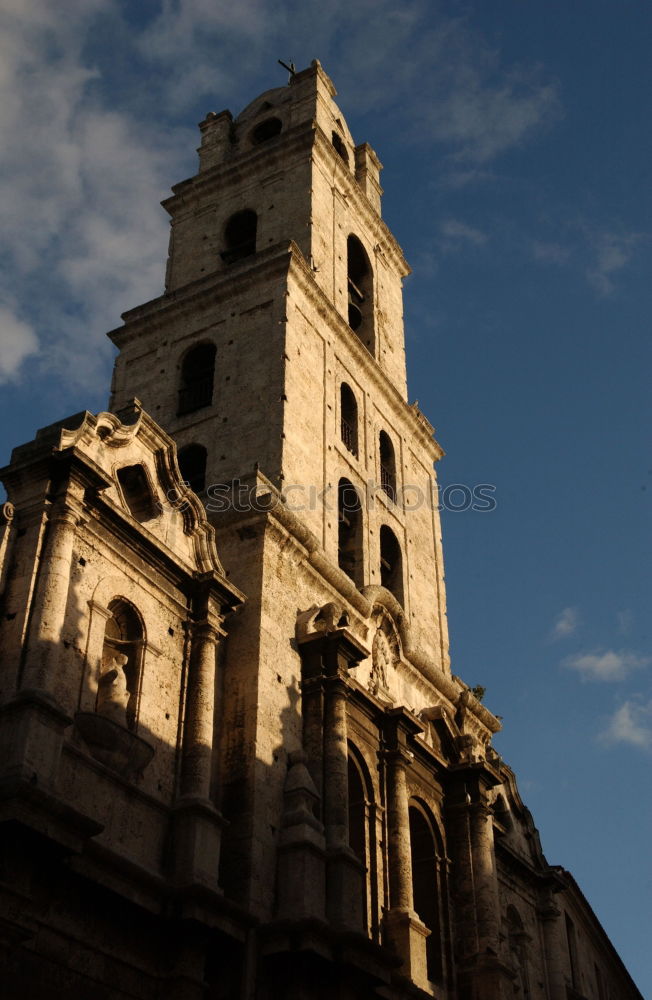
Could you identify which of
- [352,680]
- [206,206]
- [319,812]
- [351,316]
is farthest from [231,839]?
[206,206]

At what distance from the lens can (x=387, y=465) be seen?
30.6m

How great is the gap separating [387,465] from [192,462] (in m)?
5.79

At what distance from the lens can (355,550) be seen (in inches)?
1057

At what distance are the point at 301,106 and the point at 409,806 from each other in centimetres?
2069

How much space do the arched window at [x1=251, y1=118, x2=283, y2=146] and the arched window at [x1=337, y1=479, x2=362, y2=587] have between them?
13.7 m

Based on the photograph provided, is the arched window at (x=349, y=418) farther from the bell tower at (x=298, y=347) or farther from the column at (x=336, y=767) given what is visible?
the column at (x=336, y=767)

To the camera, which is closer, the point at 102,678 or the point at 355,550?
the point at 102,678

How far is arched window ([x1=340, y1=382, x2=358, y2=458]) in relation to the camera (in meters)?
28.6

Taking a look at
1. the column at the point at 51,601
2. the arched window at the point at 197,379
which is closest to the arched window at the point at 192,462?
the arched window at the point at 197,379

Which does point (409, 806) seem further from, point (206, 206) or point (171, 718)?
point (206, 206)

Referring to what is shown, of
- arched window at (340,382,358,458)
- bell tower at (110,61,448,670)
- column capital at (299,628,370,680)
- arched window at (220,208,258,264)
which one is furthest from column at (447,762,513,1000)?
arched window at (220,208,258,264)

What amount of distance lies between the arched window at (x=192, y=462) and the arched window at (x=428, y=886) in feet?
26.4

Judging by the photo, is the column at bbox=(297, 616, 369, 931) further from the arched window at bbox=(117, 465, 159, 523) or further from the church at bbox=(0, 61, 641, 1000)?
the arched window at bbox=(117, 465, 159, 523)

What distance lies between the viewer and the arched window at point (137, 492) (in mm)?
20000
